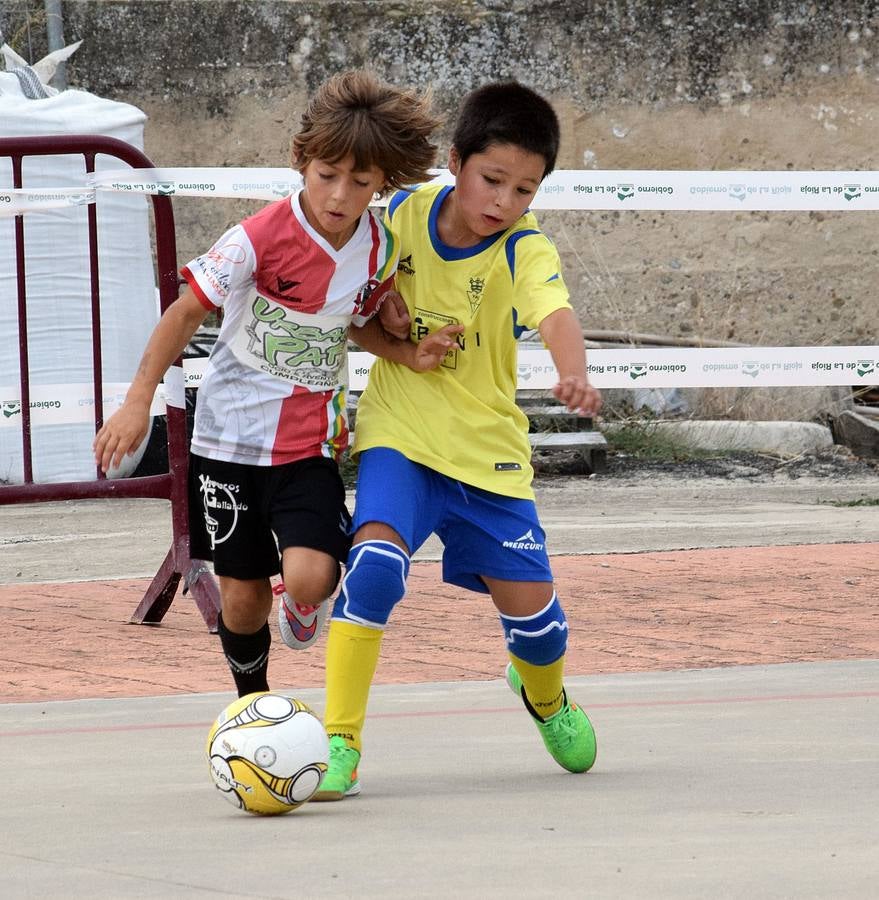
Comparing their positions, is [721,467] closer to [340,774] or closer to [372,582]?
[372,582]

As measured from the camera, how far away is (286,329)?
3.89 metres

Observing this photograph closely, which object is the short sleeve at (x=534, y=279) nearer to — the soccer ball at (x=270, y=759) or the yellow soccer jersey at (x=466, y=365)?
the yellow soccer jersey at (x=466, y=365)

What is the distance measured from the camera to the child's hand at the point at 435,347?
3.82 m

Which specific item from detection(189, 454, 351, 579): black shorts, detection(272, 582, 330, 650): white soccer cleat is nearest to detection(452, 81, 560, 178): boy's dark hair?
detection(189, 454, 351, 579): black shorts

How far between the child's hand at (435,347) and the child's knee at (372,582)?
0.43m

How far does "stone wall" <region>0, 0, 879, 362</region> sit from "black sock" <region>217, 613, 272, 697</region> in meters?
10.0

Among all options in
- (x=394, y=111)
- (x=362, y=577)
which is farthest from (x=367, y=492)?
(x=394, y=111)

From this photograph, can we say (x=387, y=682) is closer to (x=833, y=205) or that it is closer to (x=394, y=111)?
(x=394, y=111)

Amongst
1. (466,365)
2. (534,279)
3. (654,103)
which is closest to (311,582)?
(466,365)

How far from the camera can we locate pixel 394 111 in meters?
3.84

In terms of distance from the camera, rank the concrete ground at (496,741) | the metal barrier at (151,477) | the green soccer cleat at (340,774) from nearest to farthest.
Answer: the concrete ground at (496,741), the green soccer cleat at (340,774), the metal barrier at (151,477)

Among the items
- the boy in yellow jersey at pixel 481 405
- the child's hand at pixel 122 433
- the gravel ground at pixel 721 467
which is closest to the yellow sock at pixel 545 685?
the boy in yellow jersey at pixel 481 405

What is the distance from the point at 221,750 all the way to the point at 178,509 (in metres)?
2.94

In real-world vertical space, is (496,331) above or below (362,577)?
above
